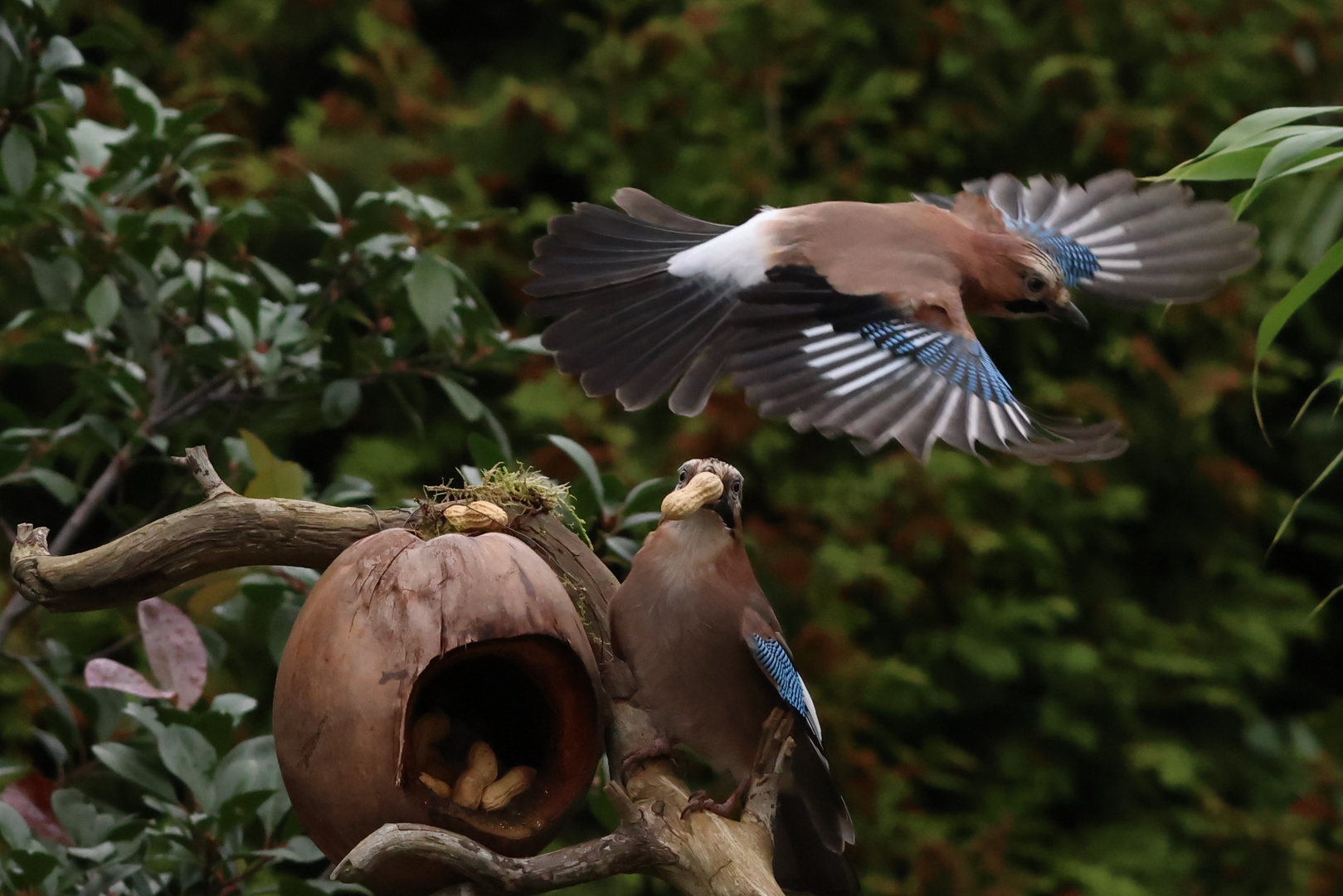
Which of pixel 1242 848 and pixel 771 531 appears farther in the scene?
pixel 1242 848

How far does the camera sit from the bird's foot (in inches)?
60.7

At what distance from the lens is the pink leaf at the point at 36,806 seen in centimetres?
192

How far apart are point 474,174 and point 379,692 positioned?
2394 millimetres

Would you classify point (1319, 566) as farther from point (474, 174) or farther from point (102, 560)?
point (102, 560)

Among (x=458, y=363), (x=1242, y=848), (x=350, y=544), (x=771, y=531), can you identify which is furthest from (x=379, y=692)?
(x=1242, y=848)

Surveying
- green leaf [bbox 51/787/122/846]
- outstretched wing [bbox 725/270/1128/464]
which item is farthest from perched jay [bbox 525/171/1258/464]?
green leaf [bbox 51/787/122/846]

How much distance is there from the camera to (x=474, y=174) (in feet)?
11.7

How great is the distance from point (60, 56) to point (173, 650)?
Answer: 2.97 feet

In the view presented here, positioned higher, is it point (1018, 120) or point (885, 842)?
point (1018, 120)

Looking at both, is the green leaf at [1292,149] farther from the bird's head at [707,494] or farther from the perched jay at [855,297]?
the bird's head at [707,494]

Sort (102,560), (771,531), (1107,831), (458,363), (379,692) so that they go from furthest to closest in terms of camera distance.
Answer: (1107,831), (771,531), (458,363), (102,560), (379,692)

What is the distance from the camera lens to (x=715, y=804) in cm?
151

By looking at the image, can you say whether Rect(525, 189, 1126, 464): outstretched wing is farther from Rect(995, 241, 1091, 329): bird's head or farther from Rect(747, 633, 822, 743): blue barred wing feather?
Rect(747, 633, 822, 743): blue barred wing feather

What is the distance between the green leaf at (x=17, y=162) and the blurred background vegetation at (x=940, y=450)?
2.55 feet
